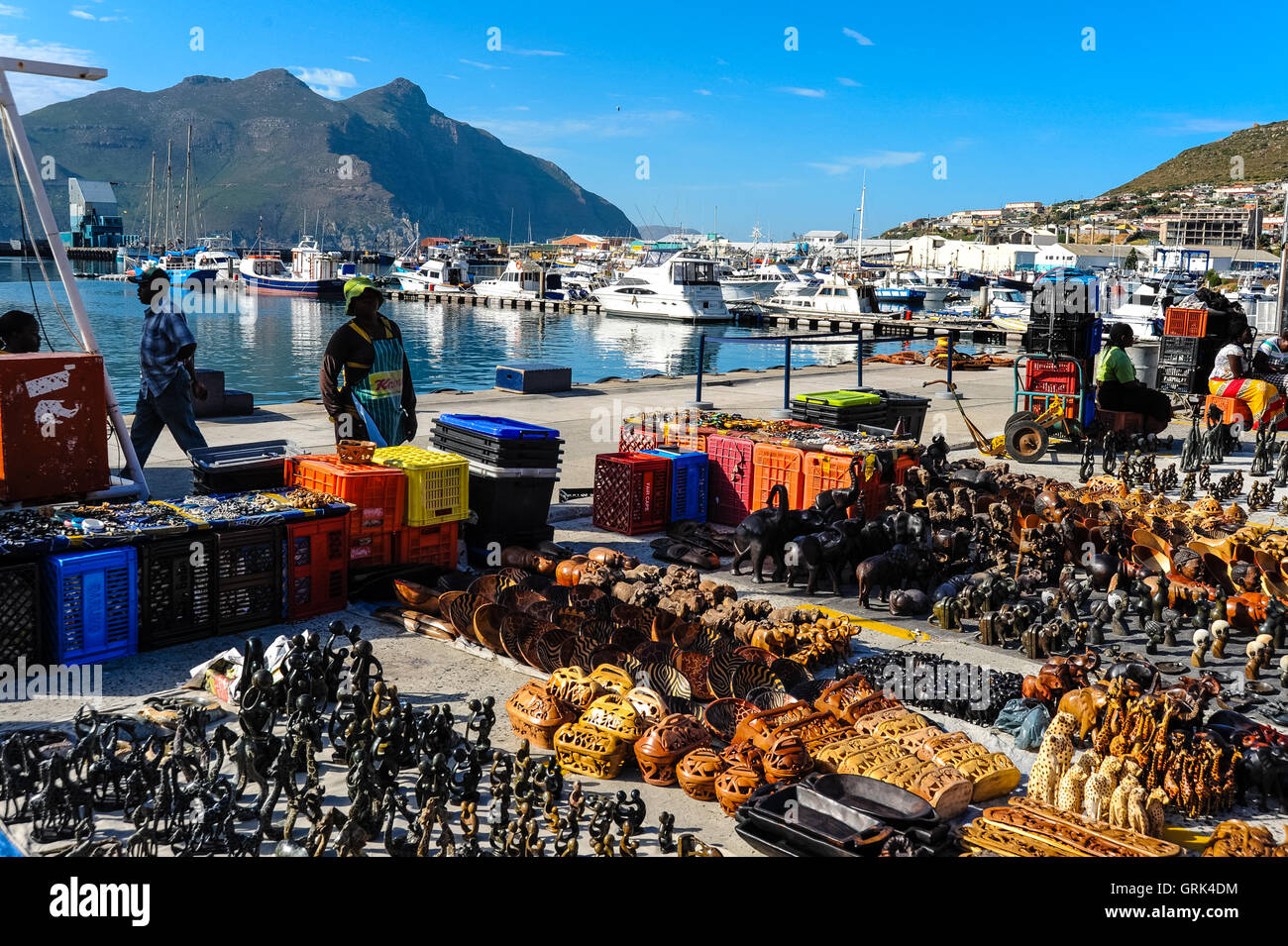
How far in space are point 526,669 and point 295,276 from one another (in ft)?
275

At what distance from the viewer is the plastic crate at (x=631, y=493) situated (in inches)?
398

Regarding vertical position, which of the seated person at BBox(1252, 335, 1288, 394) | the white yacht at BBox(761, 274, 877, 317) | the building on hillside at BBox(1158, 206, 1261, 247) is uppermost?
the building on hillside at BBox(1158, 206, 1261, 247)

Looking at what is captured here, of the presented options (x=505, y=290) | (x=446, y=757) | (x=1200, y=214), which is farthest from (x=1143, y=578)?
(x=1200, y=214)

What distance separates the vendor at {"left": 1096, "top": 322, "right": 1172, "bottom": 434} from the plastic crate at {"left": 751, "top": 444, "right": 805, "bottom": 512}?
6708mm

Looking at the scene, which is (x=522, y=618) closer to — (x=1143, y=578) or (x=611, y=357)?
(x=1143, y=578)

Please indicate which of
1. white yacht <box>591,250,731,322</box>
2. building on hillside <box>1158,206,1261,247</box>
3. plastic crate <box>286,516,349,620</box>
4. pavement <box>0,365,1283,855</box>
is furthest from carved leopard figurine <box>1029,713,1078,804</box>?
building on hillside <box>1158,206,1261,247</box>

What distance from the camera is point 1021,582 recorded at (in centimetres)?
837

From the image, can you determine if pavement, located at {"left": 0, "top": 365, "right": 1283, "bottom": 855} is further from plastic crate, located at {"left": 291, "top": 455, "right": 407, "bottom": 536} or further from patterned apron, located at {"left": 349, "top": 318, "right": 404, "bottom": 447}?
patterned apron, located at {"left": 349, "top": 318, "right": 404, "bottom": 447}

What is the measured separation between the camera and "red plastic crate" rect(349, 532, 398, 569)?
7.89 m

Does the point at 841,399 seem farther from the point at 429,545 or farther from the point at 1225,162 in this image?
the point at 1225,162

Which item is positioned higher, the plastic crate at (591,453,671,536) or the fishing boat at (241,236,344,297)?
the fishing boat at (241,236,344,297)

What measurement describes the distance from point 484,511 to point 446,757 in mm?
4243

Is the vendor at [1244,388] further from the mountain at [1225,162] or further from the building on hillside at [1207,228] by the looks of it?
the building on hillside at [1207,228]
